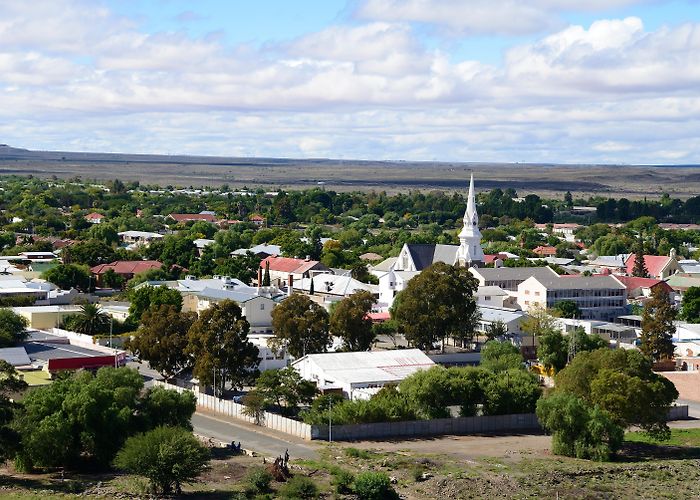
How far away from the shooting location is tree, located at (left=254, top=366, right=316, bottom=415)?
56.6 m

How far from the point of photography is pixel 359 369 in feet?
209

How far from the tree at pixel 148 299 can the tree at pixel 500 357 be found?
72.3 feet

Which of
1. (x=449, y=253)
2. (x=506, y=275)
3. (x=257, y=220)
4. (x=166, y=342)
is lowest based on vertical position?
(x=257, y=220)

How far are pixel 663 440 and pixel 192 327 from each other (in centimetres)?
2255

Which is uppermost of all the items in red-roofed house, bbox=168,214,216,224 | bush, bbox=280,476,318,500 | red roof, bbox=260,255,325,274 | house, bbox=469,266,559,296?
house, bbox=469,266,559,296

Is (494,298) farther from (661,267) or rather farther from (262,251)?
(262,251)

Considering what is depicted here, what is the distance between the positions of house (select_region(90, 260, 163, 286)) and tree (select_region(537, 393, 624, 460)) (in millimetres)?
60056

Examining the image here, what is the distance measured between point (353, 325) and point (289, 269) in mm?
39201

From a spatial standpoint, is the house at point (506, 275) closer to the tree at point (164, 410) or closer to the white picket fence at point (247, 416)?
the white picket fence at point (247, 416)

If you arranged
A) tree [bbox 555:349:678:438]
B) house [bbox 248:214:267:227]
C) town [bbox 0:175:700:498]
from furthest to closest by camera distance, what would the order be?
house [bbox 248:214:267:227]
tree [bbox 555:349:678:438]
town [bbox 0:175:700:498]

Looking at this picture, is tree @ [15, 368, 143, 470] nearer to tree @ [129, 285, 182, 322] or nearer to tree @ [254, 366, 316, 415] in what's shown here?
tree @ [254, 366, 316, 415]

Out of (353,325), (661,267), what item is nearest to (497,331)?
(353,325)

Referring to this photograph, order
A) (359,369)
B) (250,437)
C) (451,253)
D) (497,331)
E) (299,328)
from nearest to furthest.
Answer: (250,437), (359,369), (299,328), (497,331), (451,253)

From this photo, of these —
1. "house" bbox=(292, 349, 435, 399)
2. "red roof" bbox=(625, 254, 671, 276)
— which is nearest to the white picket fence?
"house" bbox=(292, 349, 435, 399)
